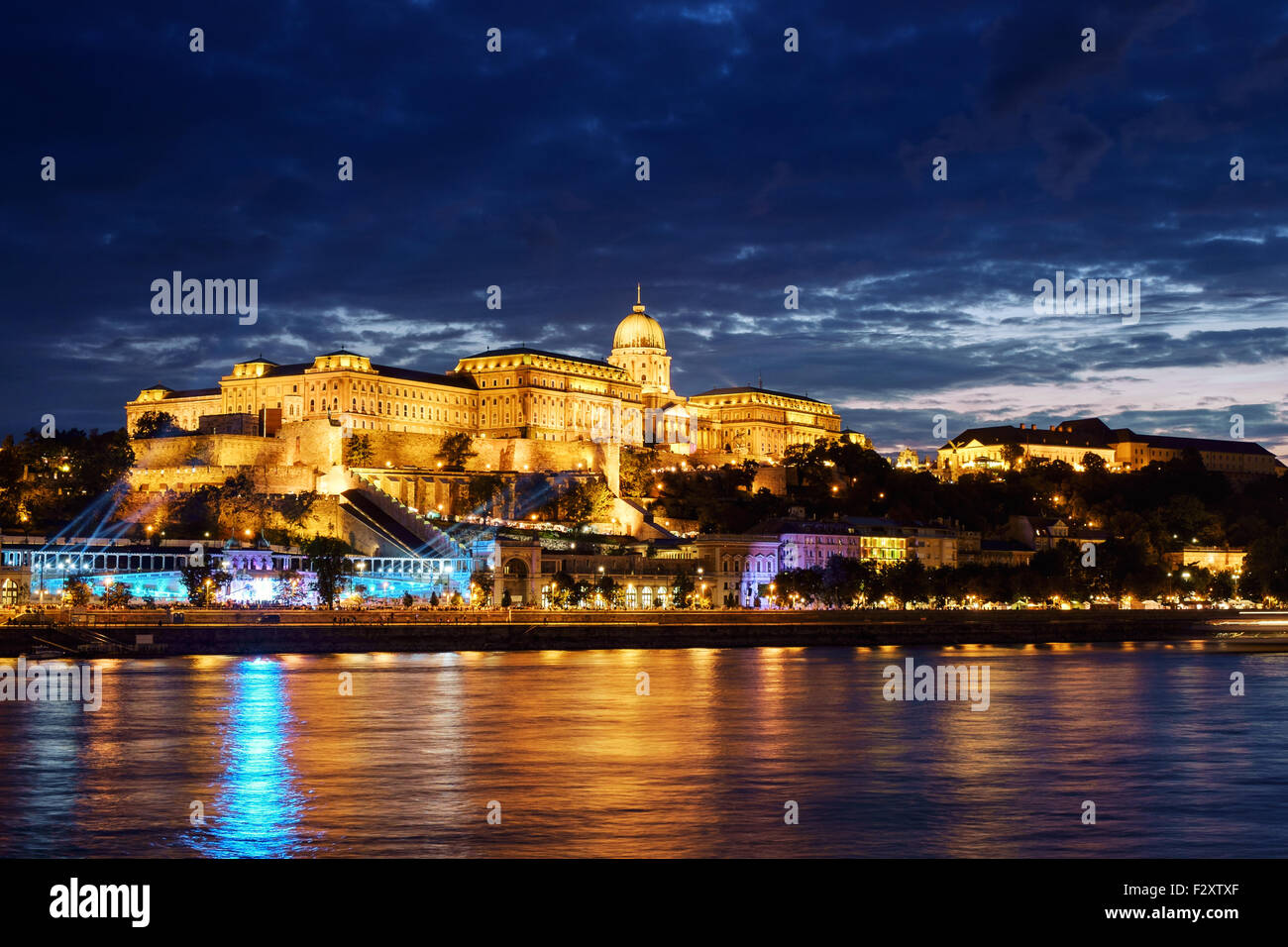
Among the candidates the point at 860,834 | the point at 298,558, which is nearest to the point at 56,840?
the point at 860,834

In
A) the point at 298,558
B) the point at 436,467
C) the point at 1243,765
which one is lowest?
the point at 1243,765

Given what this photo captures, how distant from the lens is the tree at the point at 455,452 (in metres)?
91.2

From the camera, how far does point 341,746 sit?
82.5 ft

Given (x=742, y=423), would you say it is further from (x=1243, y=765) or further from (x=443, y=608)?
(x=1243, y=765)

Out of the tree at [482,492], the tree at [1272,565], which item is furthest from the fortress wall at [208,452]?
the tree at [1272,565]

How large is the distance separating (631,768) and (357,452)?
2645 inches

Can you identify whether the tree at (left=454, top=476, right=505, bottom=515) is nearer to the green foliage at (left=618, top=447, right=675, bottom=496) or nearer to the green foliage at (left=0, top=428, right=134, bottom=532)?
the green foliage at (left=618, top=447, right=675, bottom=496)

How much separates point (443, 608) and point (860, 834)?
46.2 m

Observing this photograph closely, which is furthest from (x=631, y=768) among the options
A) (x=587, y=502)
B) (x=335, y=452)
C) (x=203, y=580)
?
(x=335, y=452)

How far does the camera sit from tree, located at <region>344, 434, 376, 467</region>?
87125 millimetres

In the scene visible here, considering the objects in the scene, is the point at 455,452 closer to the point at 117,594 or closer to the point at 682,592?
the point at 682,592

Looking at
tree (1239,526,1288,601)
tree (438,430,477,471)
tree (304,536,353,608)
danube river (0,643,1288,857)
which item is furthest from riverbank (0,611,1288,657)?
tree (438,430,477,471)

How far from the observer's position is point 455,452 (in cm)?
9162
